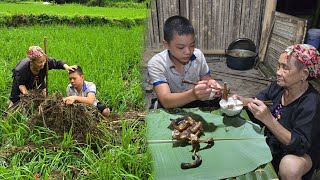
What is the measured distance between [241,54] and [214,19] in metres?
0.94

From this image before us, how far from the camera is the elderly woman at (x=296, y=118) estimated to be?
173 centimetres

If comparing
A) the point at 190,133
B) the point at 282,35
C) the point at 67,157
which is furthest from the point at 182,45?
the point at 282,35

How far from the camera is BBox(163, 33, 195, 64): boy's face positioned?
2072 millimetres

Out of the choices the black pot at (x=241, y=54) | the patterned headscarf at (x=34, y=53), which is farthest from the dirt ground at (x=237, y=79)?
the patterned headscarf at (x=34, y=53)

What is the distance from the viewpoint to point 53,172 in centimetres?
231

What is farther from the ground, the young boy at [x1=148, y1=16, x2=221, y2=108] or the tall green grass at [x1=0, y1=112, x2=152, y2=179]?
the young boy at [x1=148, y1=16, x2=221, y2=108]

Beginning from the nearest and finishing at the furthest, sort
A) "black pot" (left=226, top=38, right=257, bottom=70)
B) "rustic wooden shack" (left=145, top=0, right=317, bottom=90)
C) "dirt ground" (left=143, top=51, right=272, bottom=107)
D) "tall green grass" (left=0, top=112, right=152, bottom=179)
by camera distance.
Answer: "tall green grass" (left=0, top=112, right=152, bottom=179) < "dirt ground" (left=143, top=51, right=272, bottom=107) < "black pot" (left=226, top=38, right=257, bottom=70) < "rustic wooden shack" (left=145, top=0, right=317, bottom=90)

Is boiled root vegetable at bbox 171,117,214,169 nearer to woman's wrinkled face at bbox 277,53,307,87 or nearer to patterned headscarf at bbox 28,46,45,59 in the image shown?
woman's wrinkled face at bbox 277,53,307,87

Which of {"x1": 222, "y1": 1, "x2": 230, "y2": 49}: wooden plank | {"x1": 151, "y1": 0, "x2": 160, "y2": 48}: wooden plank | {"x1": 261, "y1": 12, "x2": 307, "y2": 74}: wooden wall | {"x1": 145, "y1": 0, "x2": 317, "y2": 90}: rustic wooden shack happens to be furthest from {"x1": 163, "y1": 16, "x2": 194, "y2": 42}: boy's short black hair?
{"x1": 222, "y1": 1, "x2": 230, "y2": 49}: wooden plank

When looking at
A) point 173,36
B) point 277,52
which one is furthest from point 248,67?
point 173,36

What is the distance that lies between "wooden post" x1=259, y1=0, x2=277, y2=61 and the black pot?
0.20 meters

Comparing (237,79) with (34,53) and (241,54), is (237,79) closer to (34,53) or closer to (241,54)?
(241,54)

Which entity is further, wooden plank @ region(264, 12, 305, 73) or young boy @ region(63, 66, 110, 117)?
wooden plank @ region(264, 12, 305, 73)

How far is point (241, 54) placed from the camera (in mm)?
5895
